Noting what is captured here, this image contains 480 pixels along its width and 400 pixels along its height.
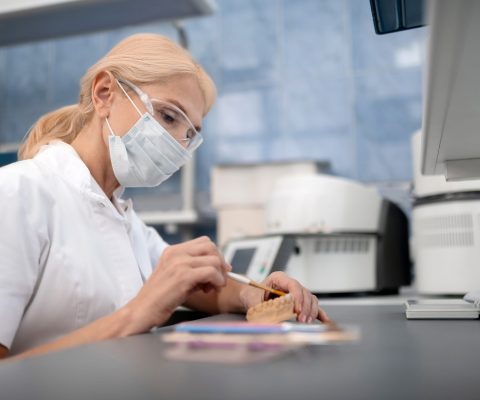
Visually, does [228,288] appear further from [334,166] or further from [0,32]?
[0,32]

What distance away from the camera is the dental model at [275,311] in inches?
28.8

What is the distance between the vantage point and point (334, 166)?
2.66 meters

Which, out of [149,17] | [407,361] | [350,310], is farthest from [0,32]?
[407,361]

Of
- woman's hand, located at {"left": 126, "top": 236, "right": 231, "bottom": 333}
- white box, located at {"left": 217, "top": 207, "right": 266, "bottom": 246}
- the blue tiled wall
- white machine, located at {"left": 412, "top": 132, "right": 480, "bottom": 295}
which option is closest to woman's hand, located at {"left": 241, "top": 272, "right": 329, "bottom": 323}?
woman's hand, located at {"left": 126, "top": 236, "right": 231, "bottom": 333}

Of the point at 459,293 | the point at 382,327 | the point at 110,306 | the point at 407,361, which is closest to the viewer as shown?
the point at 407,361

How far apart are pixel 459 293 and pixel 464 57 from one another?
3.41ft

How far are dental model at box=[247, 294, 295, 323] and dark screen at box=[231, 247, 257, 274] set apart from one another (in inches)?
30.8

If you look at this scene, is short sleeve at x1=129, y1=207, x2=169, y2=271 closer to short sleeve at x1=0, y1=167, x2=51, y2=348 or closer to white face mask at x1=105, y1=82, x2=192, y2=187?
white face mask at x1=105, y1=82, x2=192, y2=187

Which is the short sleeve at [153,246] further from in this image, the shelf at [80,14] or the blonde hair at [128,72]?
the shelf at [80,14]

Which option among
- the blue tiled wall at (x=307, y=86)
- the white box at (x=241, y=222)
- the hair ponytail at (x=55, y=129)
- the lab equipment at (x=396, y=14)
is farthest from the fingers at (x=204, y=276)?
the blue tiled wall at (x=307, y=86)

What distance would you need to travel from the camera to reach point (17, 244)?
84 centimetres

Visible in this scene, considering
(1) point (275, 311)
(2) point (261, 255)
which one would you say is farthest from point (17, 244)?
(2) point (261, 255)

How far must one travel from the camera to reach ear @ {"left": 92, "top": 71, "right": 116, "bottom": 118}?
1.15m

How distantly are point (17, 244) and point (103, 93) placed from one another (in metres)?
0.45
